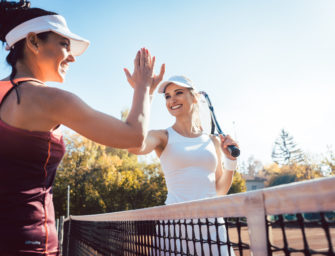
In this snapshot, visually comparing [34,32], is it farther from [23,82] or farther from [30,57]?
[23,82]

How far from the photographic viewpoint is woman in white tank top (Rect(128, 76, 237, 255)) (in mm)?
2666

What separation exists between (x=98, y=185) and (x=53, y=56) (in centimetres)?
2955

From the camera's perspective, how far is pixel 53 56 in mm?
1641

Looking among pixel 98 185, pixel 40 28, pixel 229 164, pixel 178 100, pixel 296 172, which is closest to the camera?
pixel 40 28

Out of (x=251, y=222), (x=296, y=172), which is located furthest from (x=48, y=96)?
(x=296, y=172)

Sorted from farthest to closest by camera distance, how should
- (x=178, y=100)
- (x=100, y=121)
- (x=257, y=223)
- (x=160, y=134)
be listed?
(x=178, y=100) → (x=160, y=134) → (x=100, y=121) → (x=257, y=223)

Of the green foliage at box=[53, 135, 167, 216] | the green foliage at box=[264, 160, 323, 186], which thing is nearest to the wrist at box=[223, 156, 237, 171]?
the green foliage at box=[53, 135, 167, 216]

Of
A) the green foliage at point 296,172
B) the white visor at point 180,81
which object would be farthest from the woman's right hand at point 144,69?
the green foliage at point 296,172

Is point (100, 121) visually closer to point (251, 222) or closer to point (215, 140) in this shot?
point (251, 222)

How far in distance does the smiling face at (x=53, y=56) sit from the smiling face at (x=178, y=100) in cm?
162

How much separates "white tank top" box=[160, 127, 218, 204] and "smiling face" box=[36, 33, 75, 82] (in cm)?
134

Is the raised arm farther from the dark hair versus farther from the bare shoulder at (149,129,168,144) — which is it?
the bare shoulder at (149,129,168,144)

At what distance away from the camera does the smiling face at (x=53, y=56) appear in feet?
5.30

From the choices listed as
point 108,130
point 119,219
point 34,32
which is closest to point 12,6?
point 34,32
